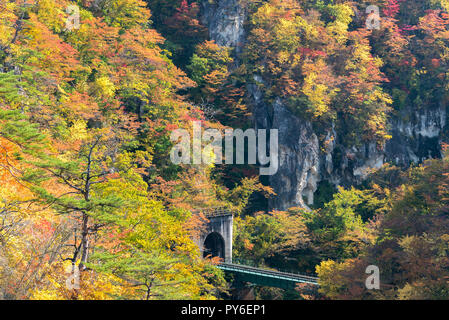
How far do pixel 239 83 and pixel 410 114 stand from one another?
13516 millimetres

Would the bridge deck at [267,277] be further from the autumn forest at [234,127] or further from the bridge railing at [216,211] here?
the bridge railing at [216,211]

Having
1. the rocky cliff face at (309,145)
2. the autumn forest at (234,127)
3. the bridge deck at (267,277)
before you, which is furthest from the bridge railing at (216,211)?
the rocky cliff face at (309,145)

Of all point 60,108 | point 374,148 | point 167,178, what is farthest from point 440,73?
point 60,108

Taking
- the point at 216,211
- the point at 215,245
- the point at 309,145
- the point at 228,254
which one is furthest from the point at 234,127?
the point at 228,254

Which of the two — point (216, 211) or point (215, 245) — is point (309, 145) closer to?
point (216, 211)

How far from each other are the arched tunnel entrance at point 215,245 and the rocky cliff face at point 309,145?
6.23m

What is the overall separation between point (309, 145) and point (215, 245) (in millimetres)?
10280

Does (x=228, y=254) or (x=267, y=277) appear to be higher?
(x=228, y=254)

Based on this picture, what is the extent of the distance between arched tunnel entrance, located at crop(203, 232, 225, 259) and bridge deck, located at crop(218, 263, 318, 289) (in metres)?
1.31

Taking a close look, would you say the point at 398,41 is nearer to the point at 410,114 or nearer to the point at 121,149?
the point at 410,114

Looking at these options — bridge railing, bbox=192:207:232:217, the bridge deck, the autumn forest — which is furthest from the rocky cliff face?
the bridge deck

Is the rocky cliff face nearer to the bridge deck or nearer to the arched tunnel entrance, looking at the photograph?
the arched tunnel entrance

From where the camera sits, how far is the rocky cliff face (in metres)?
34.2

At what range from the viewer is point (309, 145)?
34.3 metres
